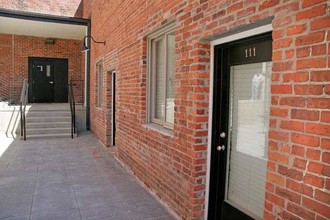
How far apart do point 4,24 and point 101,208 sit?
10.3 m

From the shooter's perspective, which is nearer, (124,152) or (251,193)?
(251,193)

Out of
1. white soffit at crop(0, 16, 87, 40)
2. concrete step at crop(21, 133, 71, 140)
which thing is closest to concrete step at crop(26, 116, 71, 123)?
concrete step at crop(21, 133, 71, 140)

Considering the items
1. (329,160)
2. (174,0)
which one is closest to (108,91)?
(174,0)

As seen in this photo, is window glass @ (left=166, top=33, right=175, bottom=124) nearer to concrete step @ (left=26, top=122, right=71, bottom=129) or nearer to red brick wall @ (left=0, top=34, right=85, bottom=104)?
concrete step @ (left=26, top=122, right=71, bottom=129)

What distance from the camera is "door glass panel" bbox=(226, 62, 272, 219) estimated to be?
2566 millimetres

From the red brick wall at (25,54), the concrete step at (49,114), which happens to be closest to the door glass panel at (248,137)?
the concrete step at (49,114)

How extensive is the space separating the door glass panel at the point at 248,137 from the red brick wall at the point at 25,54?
12174mm

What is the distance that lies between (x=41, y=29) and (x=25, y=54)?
6.52ft

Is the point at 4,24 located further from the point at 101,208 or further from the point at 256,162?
the point at 256,162

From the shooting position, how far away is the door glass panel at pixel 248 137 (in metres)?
2.57

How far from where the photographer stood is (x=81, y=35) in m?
13.1

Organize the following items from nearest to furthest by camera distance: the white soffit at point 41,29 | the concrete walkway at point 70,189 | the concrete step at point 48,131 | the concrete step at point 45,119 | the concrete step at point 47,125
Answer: the concrete walkway at point 70,189 < the concrete step at point 48,131 < the concrete step at point 47,125 < the concrete step at point 45,119 < the white soffit at point 41,29

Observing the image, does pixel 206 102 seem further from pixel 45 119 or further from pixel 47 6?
pixel 47 6

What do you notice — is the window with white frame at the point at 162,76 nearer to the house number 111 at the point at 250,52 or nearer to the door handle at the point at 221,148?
the door handle at the point at 221,148
